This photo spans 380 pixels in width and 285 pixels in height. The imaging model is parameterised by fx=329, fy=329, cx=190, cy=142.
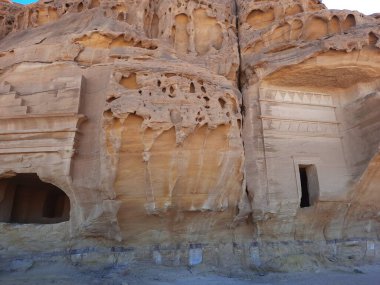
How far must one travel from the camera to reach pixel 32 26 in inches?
413

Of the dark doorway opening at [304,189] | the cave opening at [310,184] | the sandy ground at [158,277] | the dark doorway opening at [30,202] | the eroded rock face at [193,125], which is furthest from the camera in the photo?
the dark doorway opening at [304,189]

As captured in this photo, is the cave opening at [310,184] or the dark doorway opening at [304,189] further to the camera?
the dark doorway opening at [304,189]

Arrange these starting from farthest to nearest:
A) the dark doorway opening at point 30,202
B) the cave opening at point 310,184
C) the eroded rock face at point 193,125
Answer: the cave opening at point 310,184
the dark doorway opening at point 30,202
the eroded rock face at point 193,125

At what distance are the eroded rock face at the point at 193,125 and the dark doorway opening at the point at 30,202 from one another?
0.20ft

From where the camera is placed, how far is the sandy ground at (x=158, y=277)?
20.6 feet

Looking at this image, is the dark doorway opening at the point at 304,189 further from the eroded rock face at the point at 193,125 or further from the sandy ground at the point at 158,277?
the sandy ground at the point at 158,277

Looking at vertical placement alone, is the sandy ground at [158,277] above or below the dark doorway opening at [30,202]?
below

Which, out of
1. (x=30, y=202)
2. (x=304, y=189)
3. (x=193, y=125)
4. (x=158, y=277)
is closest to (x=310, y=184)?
(x=304, y=189)

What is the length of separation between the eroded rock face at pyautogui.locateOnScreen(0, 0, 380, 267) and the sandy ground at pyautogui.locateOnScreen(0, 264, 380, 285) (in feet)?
1.40

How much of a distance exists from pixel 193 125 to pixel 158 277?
320 cm

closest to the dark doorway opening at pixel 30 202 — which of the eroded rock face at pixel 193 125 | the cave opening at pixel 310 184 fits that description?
the eroded rock face at pixel 193 125

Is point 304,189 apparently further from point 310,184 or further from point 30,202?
point 30,202

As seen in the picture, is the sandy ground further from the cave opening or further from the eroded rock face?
the cave opening

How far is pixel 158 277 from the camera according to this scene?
6664 mm
